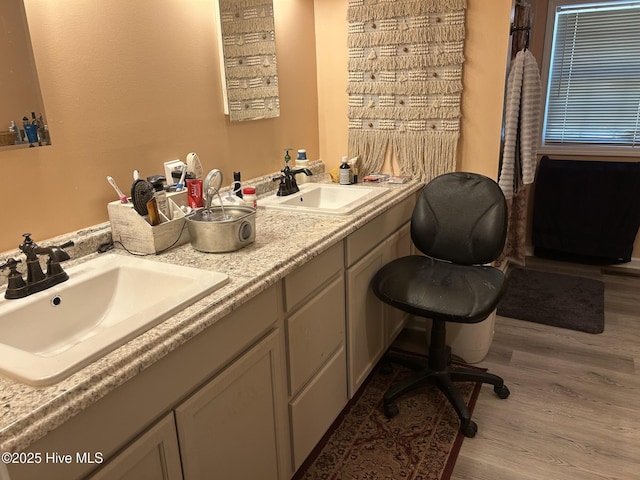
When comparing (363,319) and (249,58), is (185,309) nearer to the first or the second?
(363,319)

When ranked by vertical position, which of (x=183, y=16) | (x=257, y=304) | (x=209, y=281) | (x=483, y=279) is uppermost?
(x=183, y=16)

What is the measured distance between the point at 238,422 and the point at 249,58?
1.59 metres

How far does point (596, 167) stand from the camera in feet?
12.3

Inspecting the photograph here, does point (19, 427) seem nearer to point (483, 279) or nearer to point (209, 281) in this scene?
point (209, 281)

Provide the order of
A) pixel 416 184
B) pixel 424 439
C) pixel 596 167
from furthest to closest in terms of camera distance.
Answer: pixel 596 167 < pixel 416 184 < pixel 424 439

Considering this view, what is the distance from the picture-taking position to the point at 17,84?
4.58ft

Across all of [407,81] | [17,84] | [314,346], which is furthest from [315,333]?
[407,81]

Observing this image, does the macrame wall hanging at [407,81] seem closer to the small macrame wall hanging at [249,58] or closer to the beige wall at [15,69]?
the small macrame wall hanging at [249,58]

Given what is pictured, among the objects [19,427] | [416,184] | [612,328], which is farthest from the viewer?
[612,328]

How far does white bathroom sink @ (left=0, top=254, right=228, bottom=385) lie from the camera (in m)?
0.97

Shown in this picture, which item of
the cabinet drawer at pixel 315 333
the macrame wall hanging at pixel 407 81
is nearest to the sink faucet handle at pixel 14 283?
the cabinet drawer at pixel 315 333

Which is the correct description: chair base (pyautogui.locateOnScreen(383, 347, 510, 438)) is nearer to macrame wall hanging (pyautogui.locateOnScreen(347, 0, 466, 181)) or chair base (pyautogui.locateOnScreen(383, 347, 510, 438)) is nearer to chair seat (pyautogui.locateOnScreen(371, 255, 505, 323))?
chair seat (pyautogui.locateOnScreen(371, 255, 505, 323))

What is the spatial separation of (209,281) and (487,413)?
59.9 inches

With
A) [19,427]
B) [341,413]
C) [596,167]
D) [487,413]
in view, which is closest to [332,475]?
[341,413]
